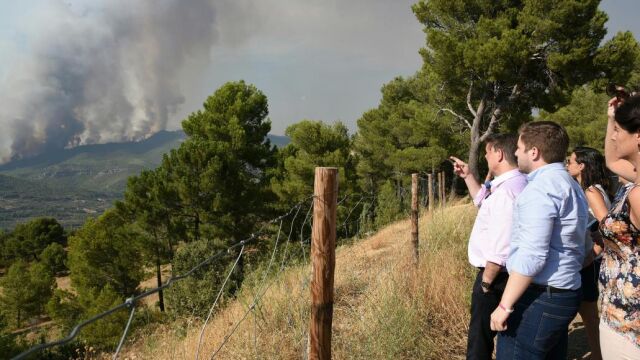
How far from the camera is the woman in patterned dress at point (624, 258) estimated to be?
139 centimetres

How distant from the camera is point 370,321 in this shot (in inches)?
120

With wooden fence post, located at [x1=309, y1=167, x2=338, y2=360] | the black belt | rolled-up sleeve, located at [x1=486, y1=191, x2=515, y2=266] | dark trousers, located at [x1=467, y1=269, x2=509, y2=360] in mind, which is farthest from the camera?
dark trousers, located at [x1=467, y1=269, x2=509, y2=360]

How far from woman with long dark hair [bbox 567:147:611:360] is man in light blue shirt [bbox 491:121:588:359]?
0.76 metres

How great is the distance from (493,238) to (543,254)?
1.33 feet

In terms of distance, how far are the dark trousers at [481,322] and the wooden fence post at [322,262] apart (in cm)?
83

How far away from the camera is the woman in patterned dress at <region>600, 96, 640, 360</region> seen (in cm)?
139

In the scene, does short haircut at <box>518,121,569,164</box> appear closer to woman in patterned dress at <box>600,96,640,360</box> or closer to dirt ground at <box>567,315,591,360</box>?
woman in patterned dress at <box>600,96,640,360</box>

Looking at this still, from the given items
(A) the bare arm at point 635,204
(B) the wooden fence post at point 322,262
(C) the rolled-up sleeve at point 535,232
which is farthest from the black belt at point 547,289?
(B) the wooden fence post at point 322,262

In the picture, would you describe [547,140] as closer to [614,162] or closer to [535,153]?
[535,153]

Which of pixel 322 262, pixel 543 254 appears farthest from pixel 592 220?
pixel 322 262

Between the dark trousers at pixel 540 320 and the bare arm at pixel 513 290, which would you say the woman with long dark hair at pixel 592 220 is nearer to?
the dark trousers at pixel 540 320

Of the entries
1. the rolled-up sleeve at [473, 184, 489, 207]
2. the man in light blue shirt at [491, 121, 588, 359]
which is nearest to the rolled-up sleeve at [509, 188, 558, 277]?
the man in light blue shirt at [491, 121, 588, 359]

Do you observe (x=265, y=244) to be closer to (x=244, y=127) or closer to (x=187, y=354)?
(x=244, y=127)

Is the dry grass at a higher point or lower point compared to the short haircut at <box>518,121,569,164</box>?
lower
